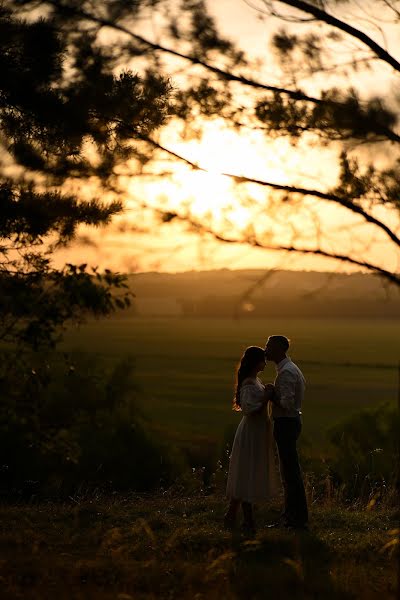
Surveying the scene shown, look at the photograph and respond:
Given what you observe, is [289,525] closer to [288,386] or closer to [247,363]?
[288,386]

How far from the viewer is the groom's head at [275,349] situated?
7605mm

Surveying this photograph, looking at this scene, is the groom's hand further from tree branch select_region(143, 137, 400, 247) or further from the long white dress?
tree branch select_region(143, 137, 400, 247)

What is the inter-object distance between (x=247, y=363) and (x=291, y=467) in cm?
109

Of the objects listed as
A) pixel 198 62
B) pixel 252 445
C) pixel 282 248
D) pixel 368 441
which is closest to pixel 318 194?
pixel 282 248

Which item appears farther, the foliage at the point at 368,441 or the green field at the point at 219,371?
the green field at the point at 219,371

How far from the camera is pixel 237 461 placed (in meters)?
7.76

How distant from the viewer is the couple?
758 centimetres

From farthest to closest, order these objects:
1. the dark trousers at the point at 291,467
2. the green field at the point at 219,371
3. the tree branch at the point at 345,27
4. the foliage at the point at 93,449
→ 1. the green field at the point at 219,371
2. the foliage at the point at 93,449
3. the dark trousers at the point at 291,467
4. the tree branch at the point at 345,27

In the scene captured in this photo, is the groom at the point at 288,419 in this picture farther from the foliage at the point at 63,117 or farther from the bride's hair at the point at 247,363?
the foliage at the point at 63,117

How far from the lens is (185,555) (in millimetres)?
7016

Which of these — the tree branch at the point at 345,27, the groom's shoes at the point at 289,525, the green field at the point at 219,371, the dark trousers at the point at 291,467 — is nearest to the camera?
the tree branch at the point at 345,27

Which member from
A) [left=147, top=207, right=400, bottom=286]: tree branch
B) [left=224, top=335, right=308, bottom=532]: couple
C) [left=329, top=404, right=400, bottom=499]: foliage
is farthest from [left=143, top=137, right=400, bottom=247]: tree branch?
[left=329, top=404, right=400, bottom=499]: foliage

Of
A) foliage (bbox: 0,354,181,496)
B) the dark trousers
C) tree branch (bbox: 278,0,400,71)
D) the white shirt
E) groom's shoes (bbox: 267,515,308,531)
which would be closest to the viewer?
tree branch (bbox: 278,0,400,71)

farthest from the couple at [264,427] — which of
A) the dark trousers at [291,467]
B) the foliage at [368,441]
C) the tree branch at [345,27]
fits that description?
the foliage at [368,441]
